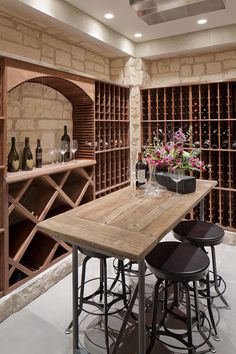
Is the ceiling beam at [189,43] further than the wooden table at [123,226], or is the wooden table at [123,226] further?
the ceiling beam at [189,43]

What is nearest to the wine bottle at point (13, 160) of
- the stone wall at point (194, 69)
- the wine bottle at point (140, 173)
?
the wine bottle at point (140, 173)

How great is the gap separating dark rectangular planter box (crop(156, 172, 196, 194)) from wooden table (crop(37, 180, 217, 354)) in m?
0.08

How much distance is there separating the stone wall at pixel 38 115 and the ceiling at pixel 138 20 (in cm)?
93

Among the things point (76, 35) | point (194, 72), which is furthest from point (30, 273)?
point (194, 72)

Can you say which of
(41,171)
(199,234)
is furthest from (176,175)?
(41,171)

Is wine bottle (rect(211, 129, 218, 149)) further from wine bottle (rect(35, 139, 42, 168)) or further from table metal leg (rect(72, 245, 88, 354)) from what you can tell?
table metal leg (rect(72, 245, 88, 354))

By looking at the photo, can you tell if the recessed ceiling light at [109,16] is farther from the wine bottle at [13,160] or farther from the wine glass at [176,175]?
the wine glass at [176,175]

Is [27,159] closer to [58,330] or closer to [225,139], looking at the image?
[58,330]

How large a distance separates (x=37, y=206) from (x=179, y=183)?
57.0 inches

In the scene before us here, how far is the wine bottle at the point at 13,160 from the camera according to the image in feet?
8.25

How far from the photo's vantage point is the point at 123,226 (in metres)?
1.58

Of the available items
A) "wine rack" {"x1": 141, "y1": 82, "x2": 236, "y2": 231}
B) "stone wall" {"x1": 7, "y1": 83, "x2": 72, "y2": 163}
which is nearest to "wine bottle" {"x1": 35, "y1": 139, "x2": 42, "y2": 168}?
"stone wall" {"x1": 7, "y1": 83, "x2": 72, "y2": 163}

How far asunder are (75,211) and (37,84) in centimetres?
172

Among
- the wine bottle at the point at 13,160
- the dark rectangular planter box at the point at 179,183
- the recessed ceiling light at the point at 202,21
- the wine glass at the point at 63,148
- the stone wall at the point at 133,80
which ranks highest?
the recessed ceiling light at the point at 202,21
